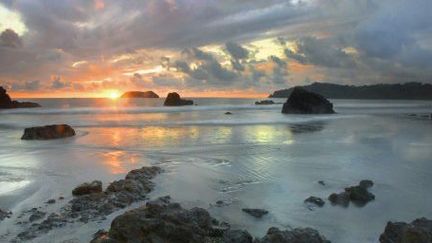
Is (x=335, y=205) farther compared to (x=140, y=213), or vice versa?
(x=335, y=205)

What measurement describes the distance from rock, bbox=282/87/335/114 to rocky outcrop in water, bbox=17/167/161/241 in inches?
3048

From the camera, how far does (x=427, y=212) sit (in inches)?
535

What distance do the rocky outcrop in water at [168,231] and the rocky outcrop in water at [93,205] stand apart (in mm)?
2070

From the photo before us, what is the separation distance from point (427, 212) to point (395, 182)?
4.57 m

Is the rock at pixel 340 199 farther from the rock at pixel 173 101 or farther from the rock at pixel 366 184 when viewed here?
the rock at pixel 173 101

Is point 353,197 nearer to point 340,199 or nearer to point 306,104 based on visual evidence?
point 340,199

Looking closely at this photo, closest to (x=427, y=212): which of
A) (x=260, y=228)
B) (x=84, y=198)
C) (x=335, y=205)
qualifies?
(x=335, y=205)

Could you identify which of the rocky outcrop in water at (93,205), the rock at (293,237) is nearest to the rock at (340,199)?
the rock at (293,237)

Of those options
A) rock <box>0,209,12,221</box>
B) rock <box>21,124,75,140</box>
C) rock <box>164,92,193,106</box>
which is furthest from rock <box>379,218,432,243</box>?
rock <box>164,92,193,106</box>

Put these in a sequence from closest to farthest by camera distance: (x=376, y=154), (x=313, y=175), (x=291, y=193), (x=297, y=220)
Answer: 1. (x=297, y=220)
2. (x=291, y=193)
3. (x=313, y=175)
4. (x=376, y=154)

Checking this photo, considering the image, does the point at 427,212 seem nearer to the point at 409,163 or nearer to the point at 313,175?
the point at 313,175

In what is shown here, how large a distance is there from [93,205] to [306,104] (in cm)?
8202

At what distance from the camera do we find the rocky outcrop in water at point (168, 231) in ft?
29.9

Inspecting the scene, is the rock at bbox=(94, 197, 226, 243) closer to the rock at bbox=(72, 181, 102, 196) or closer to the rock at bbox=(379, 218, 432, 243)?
the rock at bbox=(379, 218, 432, 243)
